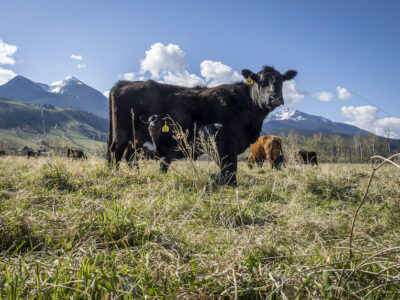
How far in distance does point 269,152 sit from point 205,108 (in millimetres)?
6561

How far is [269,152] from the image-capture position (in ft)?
41.2

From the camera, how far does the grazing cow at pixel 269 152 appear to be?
1231 centimetres

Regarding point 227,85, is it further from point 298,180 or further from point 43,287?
point 43,287

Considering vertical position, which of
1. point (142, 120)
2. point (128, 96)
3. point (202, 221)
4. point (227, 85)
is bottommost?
point (202, 221)

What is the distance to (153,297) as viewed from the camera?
1.30 meters

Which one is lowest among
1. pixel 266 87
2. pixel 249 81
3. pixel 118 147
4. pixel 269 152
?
pixel 269 152

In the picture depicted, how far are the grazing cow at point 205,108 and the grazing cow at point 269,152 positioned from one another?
5.09 m

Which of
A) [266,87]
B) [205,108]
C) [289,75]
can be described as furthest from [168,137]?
[289,75]

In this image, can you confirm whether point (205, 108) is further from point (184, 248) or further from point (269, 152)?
point (269, 152)

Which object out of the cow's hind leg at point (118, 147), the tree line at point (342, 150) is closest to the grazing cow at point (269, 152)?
the tree line at point (342, 150)

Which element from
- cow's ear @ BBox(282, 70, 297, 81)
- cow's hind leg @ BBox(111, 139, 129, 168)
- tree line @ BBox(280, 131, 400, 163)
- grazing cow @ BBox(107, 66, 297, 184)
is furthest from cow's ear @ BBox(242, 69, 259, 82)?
cow's hind leg @ BBox(111, 139, 129, 168)

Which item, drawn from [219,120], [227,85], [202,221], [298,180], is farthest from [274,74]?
A: [202,221]

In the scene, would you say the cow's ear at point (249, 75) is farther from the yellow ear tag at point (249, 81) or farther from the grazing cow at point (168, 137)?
the grazing cow at point (168, 137)

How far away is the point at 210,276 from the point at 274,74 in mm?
6257
